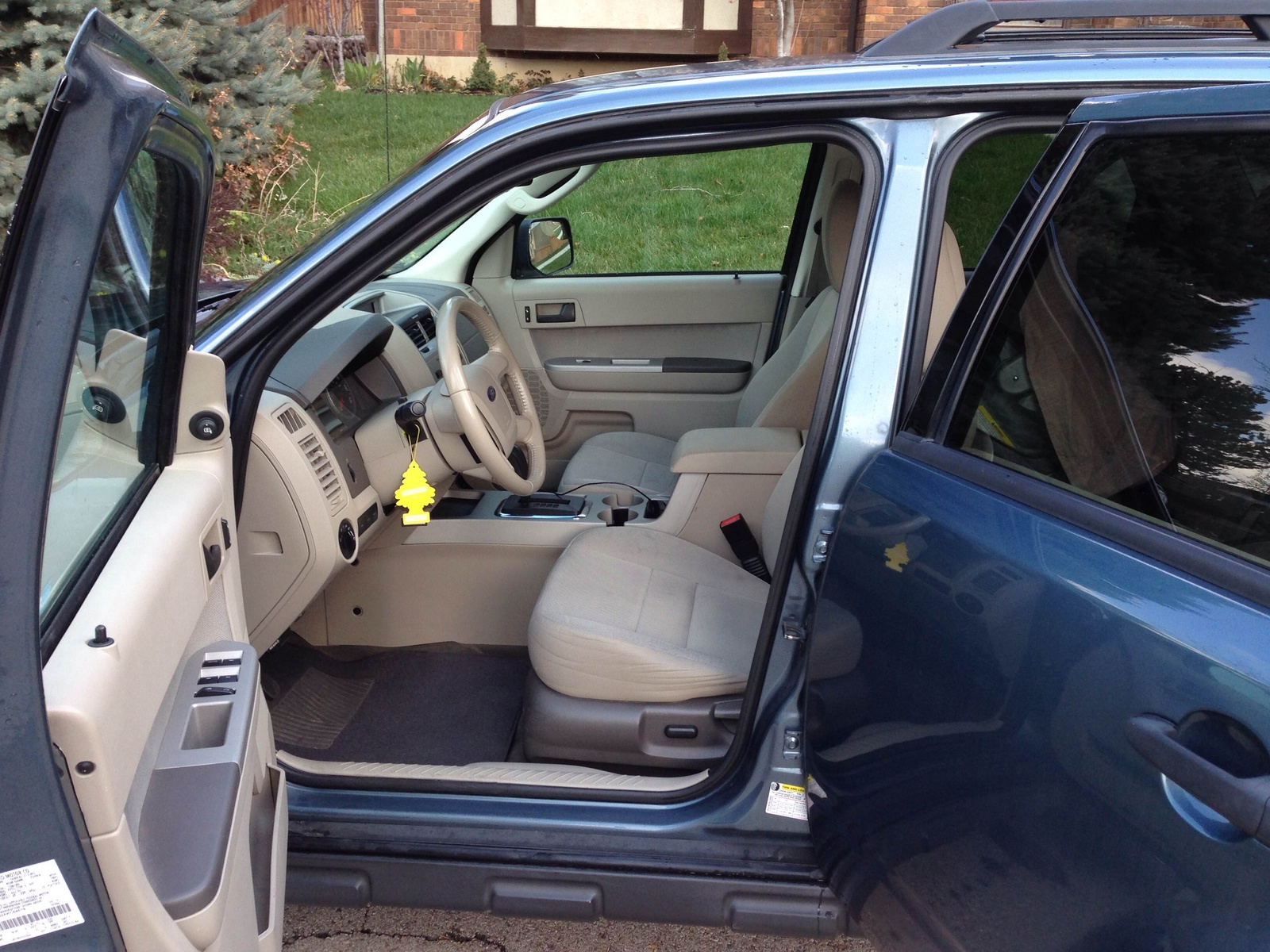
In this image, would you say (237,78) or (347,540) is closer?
(347,540)

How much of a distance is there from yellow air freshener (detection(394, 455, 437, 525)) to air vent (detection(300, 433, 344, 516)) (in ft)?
0.47

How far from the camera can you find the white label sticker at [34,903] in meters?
0.92

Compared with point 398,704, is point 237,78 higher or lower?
higher

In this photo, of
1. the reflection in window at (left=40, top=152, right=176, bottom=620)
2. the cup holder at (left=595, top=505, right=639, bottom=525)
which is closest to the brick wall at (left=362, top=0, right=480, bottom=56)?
the cup holder at (left=595, top=505, right=639, bottom=525)

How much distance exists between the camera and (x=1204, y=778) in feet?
3.19

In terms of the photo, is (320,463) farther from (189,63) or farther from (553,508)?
(189,63)

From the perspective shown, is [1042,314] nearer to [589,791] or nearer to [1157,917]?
[1157,917]

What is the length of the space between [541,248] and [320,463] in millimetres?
2100

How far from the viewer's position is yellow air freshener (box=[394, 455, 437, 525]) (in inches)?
92.0

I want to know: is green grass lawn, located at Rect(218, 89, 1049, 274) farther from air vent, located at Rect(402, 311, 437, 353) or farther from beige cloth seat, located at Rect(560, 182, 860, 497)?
air vent, located at Rect(402, 311, 437, 353)

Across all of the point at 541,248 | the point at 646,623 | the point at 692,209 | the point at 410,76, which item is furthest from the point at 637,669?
the point at 410,76

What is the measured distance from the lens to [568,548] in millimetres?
2477

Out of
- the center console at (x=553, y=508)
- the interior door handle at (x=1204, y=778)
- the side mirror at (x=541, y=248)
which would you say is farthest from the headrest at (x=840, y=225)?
the interior door handle at (x=1204, y=778)

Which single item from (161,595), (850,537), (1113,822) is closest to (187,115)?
(161,595)
